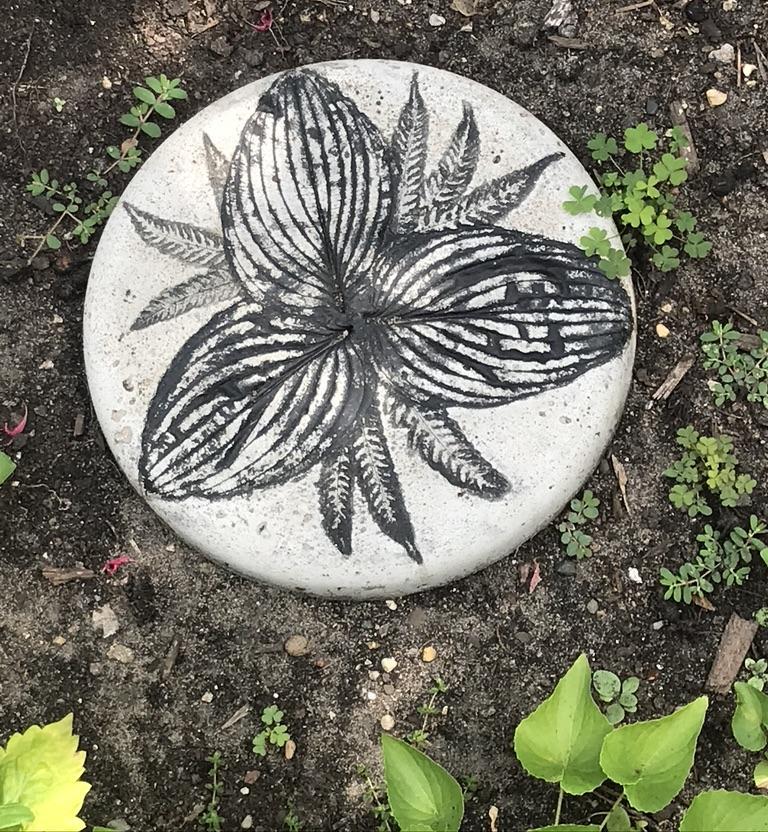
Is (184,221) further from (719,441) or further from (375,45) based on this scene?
(719,441)

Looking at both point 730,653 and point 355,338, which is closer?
point 355,338

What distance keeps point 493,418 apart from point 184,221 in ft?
2.40

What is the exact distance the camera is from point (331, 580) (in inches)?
72.7

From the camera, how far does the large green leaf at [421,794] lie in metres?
1.58

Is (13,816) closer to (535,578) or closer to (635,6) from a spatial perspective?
(535,578)

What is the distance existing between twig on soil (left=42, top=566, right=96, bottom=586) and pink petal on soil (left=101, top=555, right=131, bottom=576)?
1.5 inches

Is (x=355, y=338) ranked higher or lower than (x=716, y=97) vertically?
lower

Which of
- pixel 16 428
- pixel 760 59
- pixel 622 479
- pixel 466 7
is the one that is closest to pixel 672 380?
pixel 622 479

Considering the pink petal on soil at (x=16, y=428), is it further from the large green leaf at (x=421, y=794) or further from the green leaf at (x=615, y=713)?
the green leaf at (x=615, y=713)

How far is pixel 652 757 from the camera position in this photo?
1576 millimetres

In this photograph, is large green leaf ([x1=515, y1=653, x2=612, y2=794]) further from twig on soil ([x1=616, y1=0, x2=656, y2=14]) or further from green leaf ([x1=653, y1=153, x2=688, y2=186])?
twig on soil ([x1=616, y1=0, x2=656, y2=14])

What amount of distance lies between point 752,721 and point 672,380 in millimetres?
786

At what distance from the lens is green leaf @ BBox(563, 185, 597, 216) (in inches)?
74.1

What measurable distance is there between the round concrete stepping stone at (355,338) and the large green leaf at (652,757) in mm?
449
